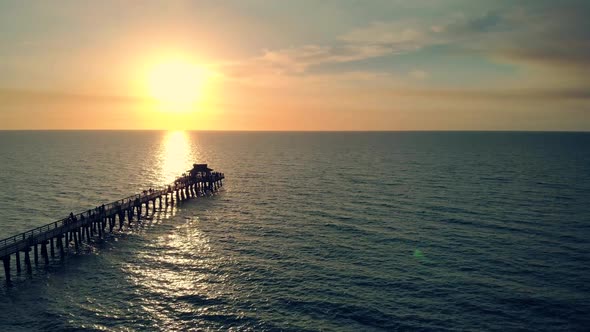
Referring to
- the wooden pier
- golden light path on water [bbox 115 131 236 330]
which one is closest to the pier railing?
the wooden pier

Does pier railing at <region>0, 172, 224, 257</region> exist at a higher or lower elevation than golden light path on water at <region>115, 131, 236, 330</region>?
higher

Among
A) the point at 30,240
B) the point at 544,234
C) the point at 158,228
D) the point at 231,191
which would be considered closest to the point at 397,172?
the point at 231,191

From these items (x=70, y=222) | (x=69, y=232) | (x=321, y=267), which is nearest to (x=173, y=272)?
(x=321, y=267)

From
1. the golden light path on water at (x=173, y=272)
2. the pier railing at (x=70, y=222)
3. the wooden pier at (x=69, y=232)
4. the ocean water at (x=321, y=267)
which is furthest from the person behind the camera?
the wooden pier at (x=69, y=232)

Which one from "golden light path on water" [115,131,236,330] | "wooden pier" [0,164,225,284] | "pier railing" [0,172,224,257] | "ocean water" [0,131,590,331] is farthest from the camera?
"wooden pier" [0,164,225,284]

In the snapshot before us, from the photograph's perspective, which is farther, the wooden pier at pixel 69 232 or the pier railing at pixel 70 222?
the wooden pier at pixel 69 232

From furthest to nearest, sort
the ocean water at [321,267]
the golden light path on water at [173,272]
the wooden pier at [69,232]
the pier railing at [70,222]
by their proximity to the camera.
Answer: the wooden pier at [69,232] < the pier railing at [70,222] < the golden light path on water at [173,272] < the ocean water at [321,267]

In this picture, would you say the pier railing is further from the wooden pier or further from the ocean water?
the ocean water

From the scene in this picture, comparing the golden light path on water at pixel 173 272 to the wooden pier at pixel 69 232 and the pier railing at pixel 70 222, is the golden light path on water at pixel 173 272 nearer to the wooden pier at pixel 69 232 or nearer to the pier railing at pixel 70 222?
the wooden pier at pixel 69 232

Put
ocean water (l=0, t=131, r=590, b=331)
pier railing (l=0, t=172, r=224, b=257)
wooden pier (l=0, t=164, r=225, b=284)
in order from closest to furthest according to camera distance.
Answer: ocean water (l=0, t=131, r=590, b=331) → pier railing (l=0, t=172, r=224, b=257) → wooden pier (l=0, t=164, r=225, b=284)

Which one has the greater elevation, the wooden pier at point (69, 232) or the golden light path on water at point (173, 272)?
the wooden pier at point (69, 232)

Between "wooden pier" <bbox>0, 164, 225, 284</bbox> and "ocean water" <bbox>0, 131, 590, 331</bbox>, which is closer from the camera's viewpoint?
"ocean water" <bbox>0, 131, 590, 331</bbox>

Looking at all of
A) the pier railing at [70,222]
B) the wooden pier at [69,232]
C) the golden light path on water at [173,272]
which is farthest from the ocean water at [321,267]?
the pier railing at [70,222]
